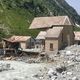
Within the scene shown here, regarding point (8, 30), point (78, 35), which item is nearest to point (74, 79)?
point (78, 35)

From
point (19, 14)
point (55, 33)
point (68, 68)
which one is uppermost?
point (68, 68)

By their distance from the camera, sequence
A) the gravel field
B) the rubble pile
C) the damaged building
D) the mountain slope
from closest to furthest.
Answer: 1. the rubble pile
2. the gravel field
3. the damaged building
4. the mountain slope

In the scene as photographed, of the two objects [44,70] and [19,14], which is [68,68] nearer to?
[44,70]

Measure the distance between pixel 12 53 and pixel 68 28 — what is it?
20349 mm

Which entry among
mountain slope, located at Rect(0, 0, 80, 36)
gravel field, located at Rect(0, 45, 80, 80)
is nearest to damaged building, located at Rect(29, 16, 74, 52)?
gravel field, located at Rect(0, 45, 80, 80)

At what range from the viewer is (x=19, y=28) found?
150m

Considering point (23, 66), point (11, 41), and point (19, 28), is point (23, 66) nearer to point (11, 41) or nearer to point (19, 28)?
point (11, 41)

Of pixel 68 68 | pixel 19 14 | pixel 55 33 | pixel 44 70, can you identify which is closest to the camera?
pixel 44 70

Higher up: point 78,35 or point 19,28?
point 78,35

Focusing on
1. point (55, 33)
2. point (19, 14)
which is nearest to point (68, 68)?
point (55, 33)

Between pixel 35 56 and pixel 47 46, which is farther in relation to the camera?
pixel 47 46

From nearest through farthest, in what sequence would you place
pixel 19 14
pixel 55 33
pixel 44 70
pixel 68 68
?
pixel 44 70 < pixel 68 68 < pixel 55 33 < pixel 19 14

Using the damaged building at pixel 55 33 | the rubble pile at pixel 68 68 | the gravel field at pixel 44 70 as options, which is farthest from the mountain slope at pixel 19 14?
the gravel field at pixel 44 70

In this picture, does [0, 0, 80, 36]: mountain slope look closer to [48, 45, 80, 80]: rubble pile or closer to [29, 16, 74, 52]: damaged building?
[29, 16, 74, 52]: damaged building
